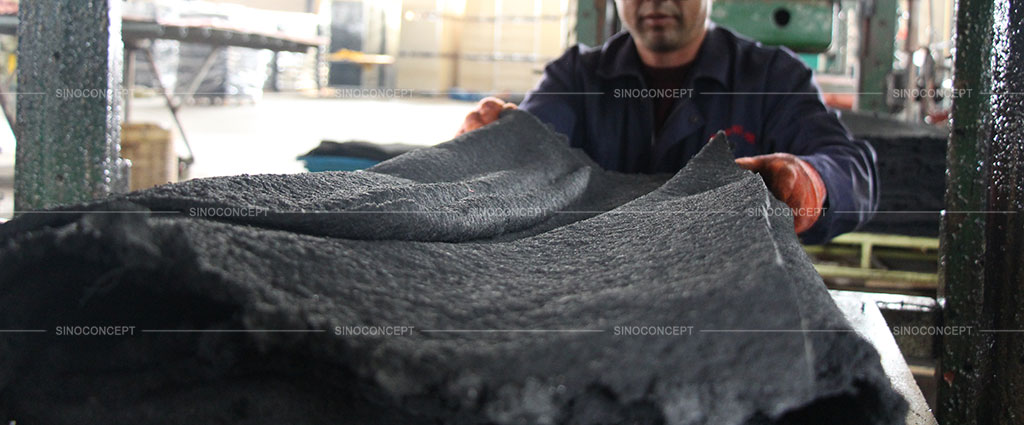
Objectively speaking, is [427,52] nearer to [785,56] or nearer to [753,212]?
[785,56]

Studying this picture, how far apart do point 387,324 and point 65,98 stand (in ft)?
3.07

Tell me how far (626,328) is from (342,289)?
0.18 meters

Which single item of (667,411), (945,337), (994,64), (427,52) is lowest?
(945,337)

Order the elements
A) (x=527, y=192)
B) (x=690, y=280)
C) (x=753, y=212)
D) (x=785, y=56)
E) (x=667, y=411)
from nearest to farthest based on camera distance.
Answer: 1. (x=667, y=411)
2. (x=690, y=280)
3. (x=753, y=212)
4. (x=527, y=192)
5. (x=785, y=56)

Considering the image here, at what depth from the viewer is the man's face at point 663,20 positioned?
1727 mm

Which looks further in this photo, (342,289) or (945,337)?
(945,337)

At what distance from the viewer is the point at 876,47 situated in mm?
3340

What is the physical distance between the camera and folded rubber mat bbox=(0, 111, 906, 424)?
43 cm

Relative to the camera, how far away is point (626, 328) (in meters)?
0.46

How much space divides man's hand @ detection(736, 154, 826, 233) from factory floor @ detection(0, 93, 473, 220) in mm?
2435

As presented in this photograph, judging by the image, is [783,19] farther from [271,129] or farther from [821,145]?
[271,129]

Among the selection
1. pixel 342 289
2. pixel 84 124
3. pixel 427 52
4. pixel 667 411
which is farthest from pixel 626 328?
pixel 427 52

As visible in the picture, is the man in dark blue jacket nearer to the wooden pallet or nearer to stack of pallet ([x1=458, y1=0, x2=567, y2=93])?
the wooden pallet

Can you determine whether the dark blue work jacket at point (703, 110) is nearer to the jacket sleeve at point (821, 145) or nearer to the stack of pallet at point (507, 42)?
the jacket sleeve at point (821, 145)
